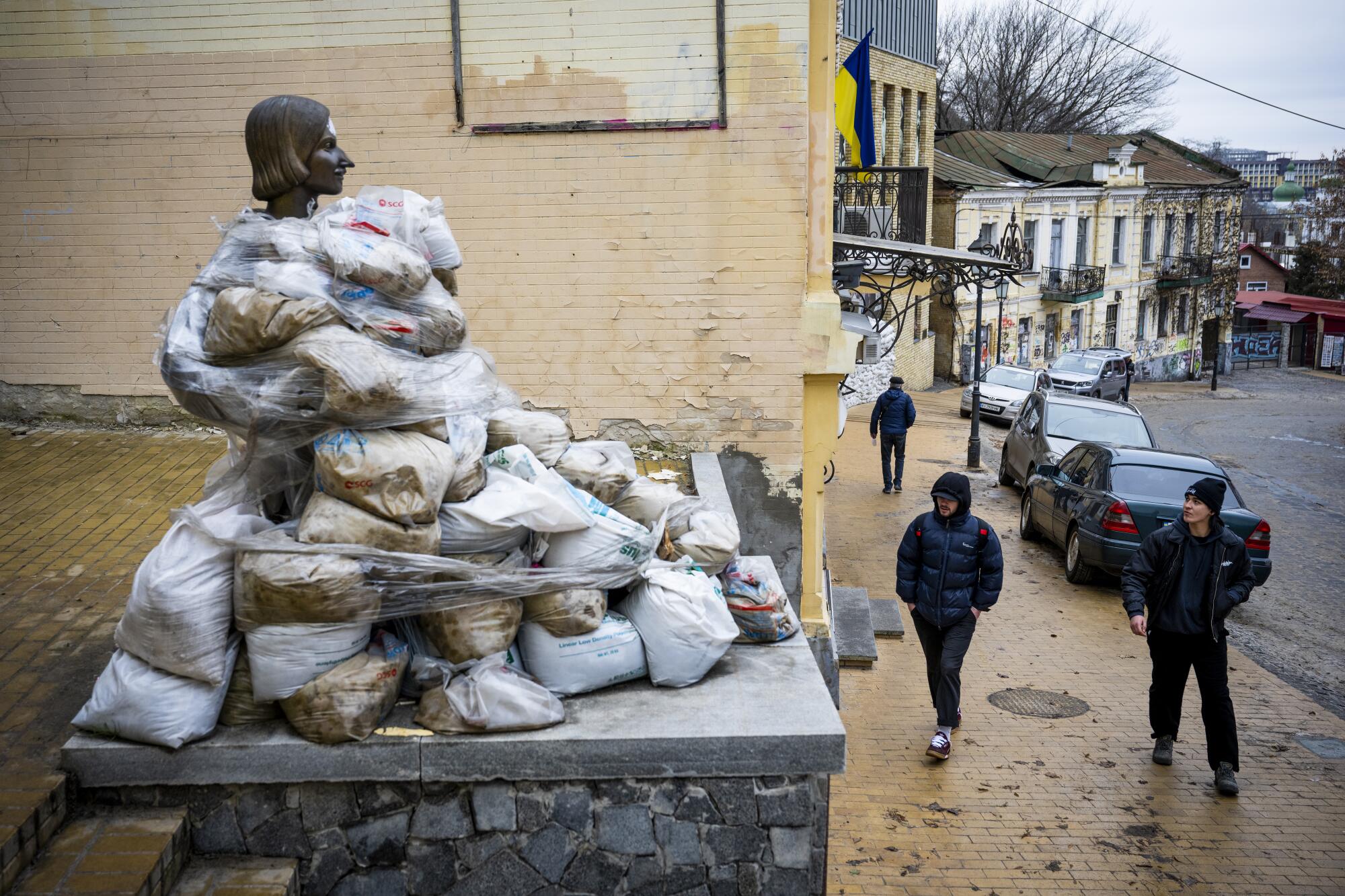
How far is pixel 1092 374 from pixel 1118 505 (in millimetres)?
18978

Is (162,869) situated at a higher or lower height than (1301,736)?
higher

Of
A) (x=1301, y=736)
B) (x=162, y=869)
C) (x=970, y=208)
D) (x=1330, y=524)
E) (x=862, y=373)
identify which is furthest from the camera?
(x=970, y=208)

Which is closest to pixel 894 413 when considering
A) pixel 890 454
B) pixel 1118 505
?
pixel 890 454

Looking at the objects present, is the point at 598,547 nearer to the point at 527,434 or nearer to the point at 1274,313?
the point at 527,434

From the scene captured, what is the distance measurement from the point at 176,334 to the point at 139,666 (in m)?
1.17

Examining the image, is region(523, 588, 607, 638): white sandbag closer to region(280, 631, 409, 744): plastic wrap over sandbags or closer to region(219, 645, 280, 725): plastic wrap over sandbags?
region(280, 631, 409, 744): plastic wrap over sandbags

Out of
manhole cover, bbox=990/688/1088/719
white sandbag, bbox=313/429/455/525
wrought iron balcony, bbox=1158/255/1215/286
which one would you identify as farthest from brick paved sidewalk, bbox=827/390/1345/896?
wrought iron balcony, bbox=1158/255/1215/286

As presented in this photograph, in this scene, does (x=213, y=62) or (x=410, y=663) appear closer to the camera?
(x=410, y=663)

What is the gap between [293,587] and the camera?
351 cm

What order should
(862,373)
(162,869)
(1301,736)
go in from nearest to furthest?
(162,869) → (1301,736) → (862,373)

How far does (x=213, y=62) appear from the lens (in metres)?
7.77

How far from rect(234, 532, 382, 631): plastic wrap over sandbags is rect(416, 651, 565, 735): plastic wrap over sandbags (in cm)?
43

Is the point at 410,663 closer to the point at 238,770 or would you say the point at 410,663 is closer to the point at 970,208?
the point at 238,770

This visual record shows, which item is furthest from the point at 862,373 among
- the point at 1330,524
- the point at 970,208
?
the point at 1330,524
